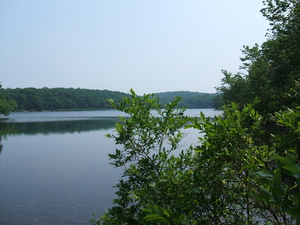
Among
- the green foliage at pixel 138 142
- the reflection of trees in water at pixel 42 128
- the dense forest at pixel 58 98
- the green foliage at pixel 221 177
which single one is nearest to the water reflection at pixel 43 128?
the reflection of trees in water at pixel 42 128

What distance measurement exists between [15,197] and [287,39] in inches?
738

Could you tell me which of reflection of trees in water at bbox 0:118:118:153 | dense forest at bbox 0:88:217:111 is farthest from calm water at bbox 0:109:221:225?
dense forest at bbox 0:88:217:111

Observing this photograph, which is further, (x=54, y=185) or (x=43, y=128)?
(x=43, y=128)

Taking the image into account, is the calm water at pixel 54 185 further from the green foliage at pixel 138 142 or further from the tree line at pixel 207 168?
the tree line at pixel 207 168

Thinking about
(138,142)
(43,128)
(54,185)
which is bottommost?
(54,185)

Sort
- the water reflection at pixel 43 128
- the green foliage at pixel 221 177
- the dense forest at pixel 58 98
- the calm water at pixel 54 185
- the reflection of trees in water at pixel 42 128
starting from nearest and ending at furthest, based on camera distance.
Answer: the green foliage at pixel 221 177 < the calm water at pixel 54 185 < the reflection of trees in water at pixel 42 128 < the water reflection at pixel 43 128 < the dense forest at pixel 58 98

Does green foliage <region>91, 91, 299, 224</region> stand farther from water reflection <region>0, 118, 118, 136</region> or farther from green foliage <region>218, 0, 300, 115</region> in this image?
water reflection <region>0, 118, 118, 136</region>

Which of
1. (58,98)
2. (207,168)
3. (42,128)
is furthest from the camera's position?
(58,98)

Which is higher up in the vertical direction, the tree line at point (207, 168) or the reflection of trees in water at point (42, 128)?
the tree line at point (207, 168)

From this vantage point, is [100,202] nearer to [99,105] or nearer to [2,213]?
[2,213]

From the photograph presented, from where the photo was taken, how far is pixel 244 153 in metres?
2.34

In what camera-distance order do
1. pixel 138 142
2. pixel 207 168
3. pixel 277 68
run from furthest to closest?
1. pixel 277 68
2. pixel 138 142
3. pixel 207 168

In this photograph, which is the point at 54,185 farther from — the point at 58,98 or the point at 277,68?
the point at 58,98

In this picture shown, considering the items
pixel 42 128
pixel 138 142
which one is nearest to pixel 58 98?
pixel 42 128
